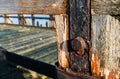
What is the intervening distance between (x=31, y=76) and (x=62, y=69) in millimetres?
4091

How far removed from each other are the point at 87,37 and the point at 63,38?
26 cm

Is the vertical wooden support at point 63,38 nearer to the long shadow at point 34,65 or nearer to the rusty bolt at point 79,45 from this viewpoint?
the rusty bolt at point 79,45

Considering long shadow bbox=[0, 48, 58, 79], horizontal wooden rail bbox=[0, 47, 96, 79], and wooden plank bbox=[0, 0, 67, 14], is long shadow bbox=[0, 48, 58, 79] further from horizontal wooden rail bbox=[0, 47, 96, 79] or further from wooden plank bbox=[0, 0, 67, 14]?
wooden plank bbox=[0, 0, 67, 14]

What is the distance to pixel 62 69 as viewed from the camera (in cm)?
196

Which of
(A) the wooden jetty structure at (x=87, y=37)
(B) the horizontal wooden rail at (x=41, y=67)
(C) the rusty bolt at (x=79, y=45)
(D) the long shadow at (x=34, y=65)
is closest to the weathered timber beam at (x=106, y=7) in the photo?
(A) the wooden jetty structure at (x=87, y=37)

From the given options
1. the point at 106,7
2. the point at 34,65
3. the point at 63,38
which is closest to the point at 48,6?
the point at 63,38

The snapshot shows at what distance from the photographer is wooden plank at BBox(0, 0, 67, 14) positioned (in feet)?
6.07

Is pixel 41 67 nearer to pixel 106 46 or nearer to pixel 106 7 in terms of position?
pixel 106 46

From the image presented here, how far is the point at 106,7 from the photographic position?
1.55 meters

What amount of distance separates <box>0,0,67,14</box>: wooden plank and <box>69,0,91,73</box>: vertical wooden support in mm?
128

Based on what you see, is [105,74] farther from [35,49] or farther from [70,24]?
[35,49]

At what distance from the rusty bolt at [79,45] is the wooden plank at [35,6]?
0.23m

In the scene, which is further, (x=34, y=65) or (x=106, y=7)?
(x=34, y=65)

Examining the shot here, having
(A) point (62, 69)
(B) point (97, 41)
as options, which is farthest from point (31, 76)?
(B) point (97, 41)
